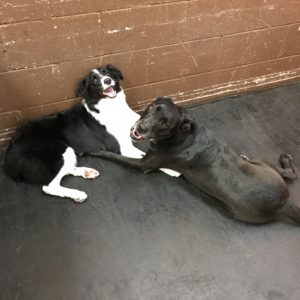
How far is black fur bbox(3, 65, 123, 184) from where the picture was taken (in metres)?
2.33

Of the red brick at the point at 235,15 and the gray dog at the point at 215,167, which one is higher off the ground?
the red brick at the point at 235,15

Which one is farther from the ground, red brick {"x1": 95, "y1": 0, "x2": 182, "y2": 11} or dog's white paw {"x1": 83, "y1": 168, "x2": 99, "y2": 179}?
red brick {"x1": 95, "y1": 0, "x2": 182, "y2": 11}

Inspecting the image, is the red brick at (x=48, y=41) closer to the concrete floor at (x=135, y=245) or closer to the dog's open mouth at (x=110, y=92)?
the dog's open mouth at (x=110, y=92)

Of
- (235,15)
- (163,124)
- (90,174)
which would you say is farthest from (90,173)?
(235,15)

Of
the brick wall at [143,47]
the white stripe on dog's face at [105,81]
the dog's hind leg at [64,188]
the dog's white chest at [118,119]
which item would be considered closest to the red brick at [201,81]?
the brick wall at [143,47]

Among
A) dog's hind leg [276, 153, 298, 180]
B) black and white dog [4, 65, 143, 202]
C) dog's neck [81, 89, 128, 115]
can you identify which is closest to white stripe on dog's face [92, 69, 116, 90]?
black and white dog [4, 65, 143, 202]

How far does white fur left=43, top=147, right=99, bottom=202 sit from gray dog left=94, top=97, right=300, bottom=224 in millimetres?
535

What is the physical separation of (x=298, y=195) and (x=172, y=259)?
3.52ft

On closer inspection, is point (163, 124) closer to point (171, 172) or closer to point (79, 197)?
point (171, 172)

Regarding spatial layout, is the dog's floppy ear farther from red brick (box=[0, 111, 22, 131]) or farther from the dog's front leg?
red brick (box=[0, 111, 22, 131])

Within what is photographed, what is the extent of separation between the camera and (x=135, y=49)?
8.66ft

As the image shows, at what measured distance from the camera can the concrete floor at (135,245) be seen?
6.49 ft

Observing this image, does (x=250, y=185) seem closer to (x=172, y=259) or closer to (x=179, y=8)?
(x=172, y=259)

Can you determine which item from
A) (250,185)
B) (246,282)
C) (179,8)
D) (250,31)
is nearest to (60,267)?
(246,282)
